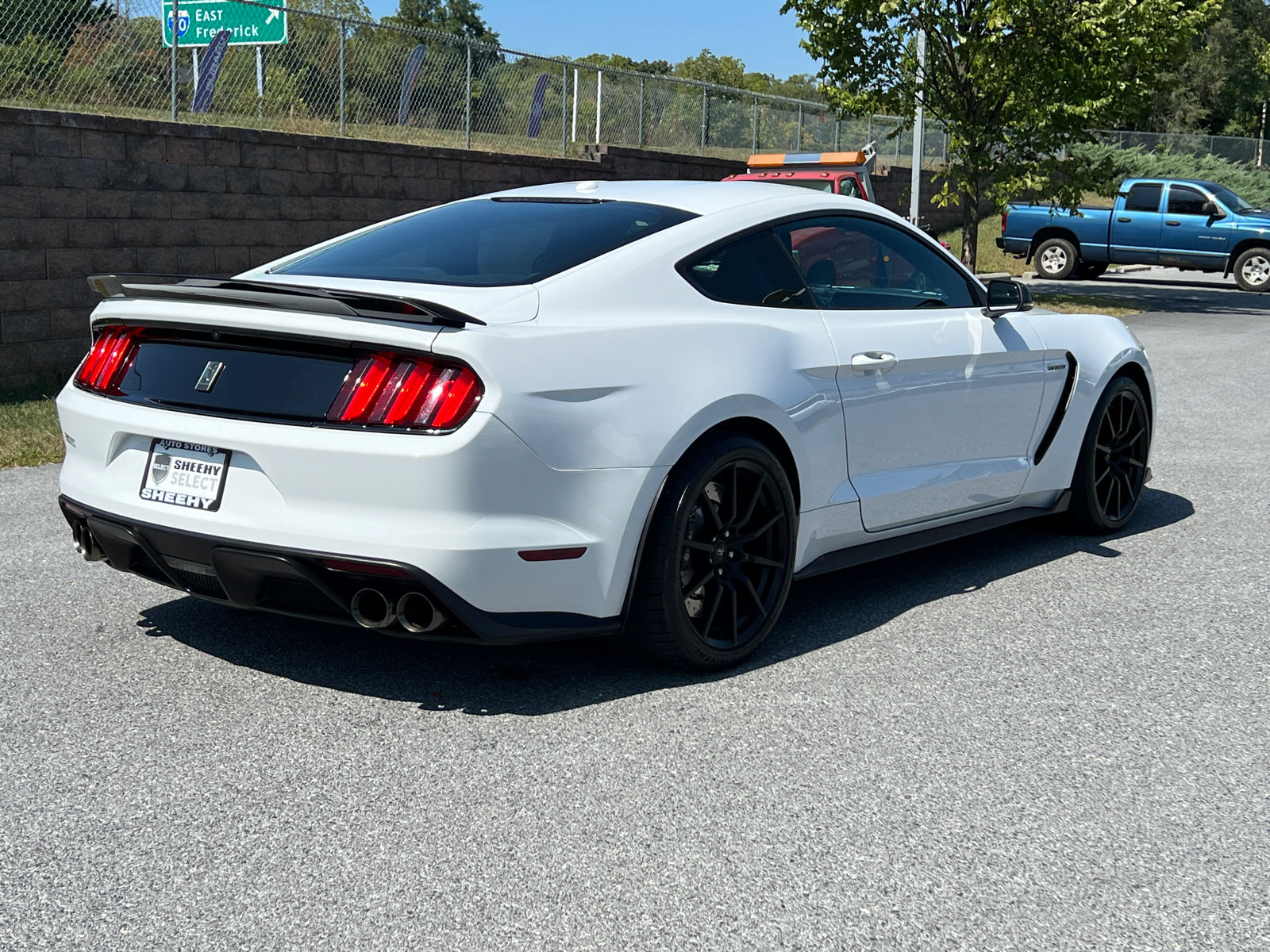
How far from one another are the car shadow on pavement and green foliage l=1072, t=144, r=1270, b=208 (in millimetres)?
40476

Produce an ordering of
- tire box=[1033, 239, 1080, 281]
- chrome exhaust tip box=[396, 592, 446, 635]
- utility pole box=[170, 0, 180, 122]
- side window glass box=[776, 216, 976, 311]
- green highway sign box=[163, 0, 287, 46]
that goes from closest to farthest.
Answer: chrome exhaust tip box=[396, 592, 446, 635] → side window glass box=[776, 216, 976, 311] → utility pole box=[170, 0, 180, 122] → green highway sign box=[163, 0, 287, 46] → tire box=[1033, 239, 1080, 281]

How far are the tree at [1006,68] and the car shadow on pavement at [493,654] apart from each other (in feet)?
53.7

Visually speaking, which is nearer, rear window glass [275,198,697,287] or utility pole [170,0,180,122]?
rear window glass [275,198,697,287]

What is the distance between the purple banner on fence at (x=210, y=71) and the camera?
12859 mm

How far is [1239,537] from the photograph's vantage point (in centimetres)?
639

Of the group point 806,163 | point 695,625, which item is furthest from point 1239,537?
point 806,163

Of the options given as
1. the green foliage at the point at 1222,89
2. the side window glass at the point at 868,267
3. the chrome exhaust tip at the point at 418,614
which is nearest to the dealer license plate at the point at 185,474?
the chrome exhaust tip at the point at 418,614

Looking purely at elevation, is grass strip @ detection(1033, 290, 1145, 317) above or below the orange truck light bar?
below

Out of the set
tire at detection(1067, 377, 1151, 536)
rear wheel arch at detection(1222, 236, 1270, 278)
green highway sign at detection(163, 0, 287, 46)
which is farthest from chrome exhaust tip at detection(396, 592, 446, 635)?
rear wheel arch at detection(1222, 236, 1270, 278)

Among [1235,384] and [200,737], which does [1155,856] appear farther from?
[1235,384]

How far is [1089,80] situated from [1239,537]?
15.4 meters

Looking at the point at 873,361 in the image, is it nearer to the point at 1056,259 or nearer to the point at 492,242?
the point at 492,242

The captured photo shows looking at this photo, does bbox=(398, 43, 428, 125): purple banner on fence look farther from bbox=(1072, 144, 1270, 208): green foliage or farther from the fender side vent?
bbox=(1072, 144, 1270, 208): green foliage

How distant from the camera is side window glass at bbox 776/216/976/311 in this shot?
491 cm
